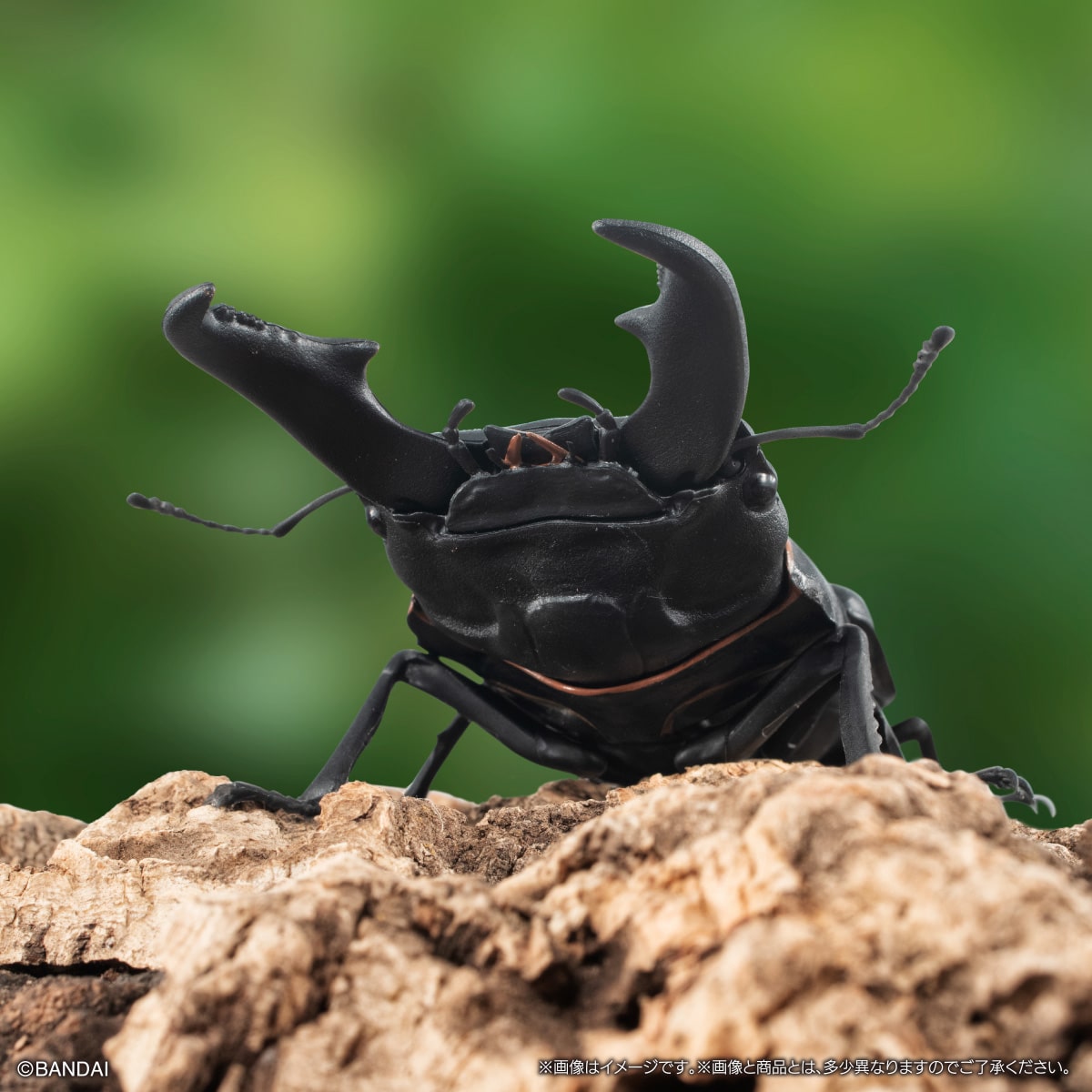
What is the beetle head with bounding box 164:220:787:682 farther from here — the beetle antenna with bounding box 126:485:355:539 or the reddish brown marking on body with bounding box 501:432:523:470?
the beetle antenna with bounding box 126:485:355:539

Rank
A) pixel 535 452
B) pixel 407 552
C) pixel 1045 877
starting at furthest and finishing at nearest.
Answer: pixel 407 552
pixel 535 452
pixel 1045 877

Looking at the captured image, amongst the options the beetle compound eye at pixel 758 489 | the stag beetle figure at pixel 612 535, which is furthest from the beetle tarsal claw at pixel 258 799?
the beetle compound eye at pixel 758 489

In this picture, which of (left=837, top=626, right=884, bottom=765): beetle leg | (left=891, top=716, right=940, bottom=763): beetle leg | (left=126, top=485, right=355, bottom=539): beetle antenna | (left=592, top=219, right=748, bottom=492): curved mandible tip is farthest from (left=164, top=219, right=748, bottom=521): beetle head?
(left=891, top=716, right=940, bottom=763): beetle leg

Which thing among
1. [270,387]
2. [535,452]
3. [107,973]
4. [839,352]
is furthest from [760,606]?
[839,352]

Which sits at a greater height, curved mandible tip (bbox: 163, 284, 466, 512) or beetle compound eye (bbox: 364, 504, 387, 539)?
curved mandible tip (bbox: 163, 284, 466, 512)

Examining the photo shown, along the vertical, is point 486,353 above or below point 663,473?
below

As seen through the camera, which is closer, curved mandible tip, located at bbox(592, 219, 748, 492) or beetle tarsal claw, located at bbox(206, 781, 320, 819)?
curved mandible tip, located at bbox(592, 219, 748, 492)

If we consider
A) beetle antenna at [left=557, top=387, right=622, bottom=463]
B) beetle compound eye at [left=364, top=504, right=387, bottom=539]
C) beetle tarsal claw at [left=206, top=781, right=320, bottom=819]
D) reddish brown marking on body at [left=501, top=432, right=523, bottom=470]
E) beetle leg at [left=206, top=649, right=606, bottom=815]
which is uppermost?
beetle antenna at [left=557, top=387, right=622, bottom=463]

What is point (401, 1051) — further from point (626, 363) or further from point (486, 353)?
point (486, 353)
